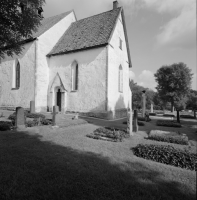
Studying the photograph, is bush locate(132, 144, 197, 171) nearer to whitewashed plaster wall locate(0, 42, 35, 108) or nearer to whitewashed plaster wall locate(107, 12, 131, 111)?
whitewashed plaster wall locate(107, 12, 131, 111)

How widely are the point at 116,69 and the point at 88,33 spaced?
5422 millimetres

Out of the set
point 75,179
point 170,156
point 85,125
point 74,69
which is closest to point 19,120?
point 85,125

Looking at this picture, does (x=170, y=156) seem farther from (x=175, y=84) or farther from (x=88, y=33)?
(x=88, y=33)

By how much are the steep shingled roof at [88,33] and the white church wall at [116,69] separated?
2.81 ft

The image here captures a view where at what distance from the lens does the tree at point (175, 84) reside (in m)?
15.7

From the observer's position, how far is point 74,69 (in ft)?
54.1

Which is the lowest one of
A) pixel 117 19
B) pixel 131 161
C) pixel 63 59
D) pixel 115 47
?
pixel 131 161

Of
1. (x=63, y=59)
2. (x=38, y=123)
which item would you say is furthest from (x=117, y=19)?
(x=38, y=123)

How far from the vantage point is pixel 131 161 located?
4.58 m

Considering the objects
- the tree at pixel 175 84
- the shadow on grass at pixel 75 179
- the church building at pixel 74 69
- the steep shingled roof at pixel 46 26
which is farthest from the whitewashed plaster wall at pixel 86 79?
the shadow on grass at pixel 75 179

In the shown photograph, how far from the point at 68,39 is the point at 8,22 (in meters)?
11.0

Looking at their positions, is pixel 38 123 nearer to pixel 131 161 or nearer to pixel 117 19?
pixel 131 161

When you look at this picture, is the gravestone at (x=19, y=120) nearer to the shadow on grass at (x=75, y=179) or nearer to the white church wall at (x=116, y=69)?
the shadow on grass at (x=75, y=179)

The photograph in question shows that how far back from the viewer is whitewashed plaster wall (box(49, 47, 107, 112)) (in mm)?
14608
